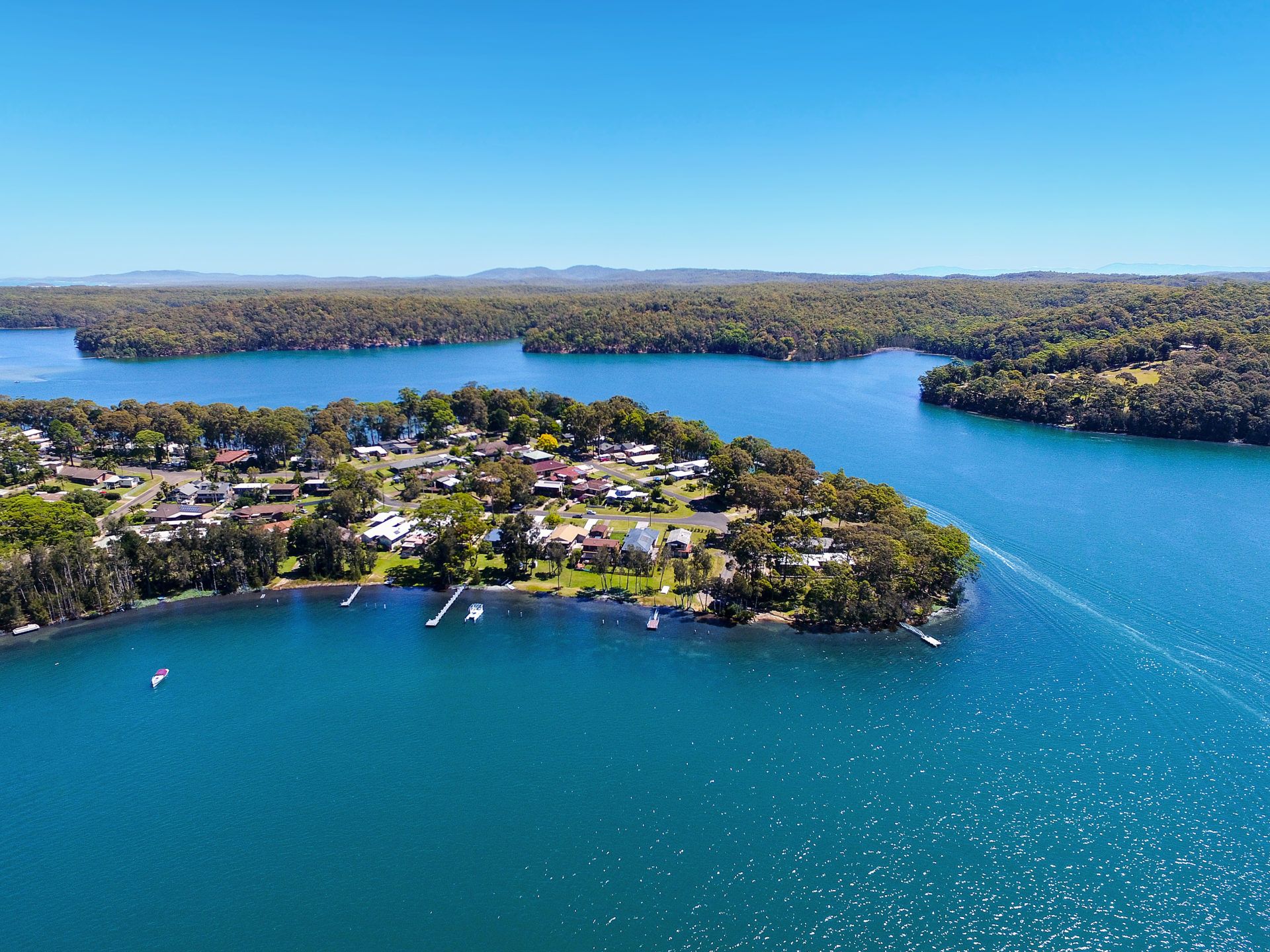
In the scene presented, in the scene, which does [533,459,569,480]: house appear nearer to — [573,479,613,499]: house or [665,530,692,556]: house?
[573,479,613,499]: house

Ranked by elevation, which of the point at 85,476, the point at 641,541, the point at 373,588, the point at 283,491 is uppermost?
the point at 85,476

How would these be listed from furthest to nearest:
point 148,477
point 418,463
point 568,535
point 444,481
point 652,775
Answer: point 418,463, point 148,477, point 444,481, point 568,535, point 652,775

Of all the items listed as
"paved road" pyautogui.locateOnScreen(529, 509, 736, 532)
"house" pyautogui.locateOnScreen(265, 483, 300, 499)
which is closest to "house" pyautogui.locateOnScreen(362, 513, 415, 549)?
"paved road" pyautogui.locateOnScreen(529, 509, 736, 532)

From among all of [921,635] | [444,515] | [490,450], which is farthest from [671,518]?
[490,450]

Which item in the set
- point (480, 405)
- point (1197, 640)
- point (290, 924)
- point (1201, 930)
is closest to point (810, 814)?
point (1201, 930)

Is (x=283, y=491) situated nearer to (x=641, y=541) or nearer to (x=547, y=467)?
(x=547, y=467)

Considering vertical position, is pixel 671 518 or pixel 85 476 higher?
pixel 85 476

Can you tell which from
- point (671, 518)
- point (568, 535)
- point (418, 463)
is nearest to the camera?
point (568, 535)
